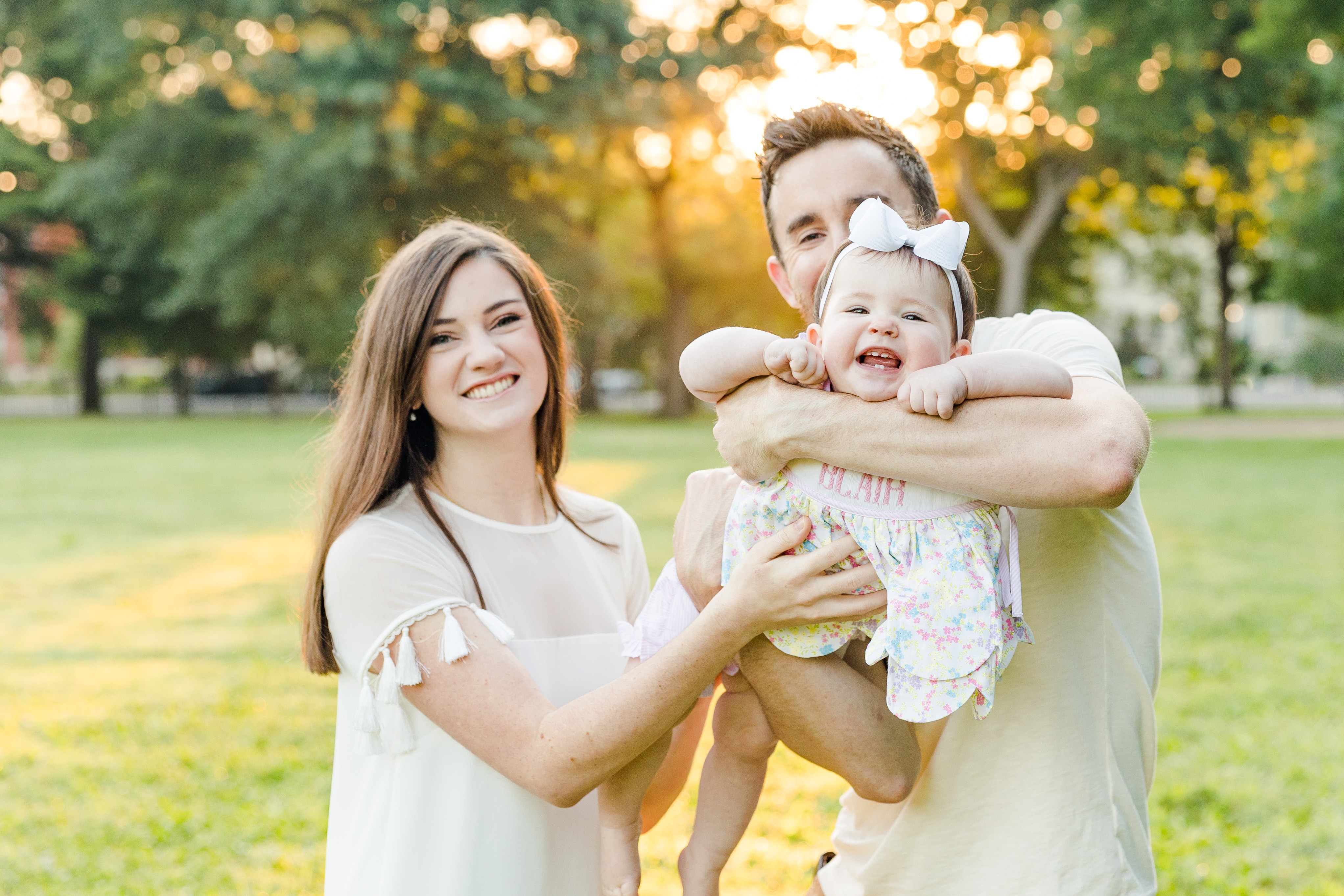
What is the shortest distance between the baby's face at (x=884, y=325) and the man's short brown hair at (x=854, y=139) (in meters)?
0.40

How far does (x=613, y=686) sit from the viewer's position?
6.93 feet

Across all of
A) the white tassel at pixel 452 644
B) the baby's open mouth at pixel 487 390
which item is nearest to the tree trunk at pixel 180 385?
the baby's open mouth at pixel 487 390

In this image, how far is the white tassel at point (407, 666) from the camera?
2215mm

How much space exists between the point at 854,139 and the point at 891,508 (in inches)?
35.2

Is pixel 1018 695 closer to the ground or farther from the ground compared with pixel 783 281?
closer to the ground

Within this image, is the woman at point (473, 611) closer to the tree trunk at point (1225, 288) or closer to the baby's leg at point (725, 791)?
the baby's leg at point (725, 791)

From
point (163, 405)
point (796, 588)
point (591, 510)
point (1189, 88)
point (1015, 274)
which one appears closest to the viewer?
point (796, 588)

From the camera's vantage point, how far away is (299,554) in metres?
12.1

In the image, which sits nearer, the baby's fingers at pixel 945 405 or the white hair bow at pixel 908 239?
the baby's fingers at pixel 945 405

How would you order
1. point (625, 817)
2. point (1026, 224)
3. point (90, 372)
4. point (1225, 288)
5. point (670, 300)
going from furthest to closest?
point (90, 372), point (670, 300), point (1225, 288), point (1026, 224), point (625, 817)

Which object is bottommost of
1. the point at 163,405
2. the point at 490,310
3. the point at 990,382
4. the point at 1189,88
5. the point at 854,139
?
the point at 163,405

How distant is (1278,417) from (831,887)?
35.9 m

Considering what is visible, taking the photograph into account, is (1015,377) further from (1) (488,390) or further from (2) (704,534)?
(1) (488,390)

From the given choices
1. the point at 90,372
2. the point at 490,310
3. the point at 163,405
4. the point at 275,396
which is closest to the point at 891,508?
the point at 490,310
